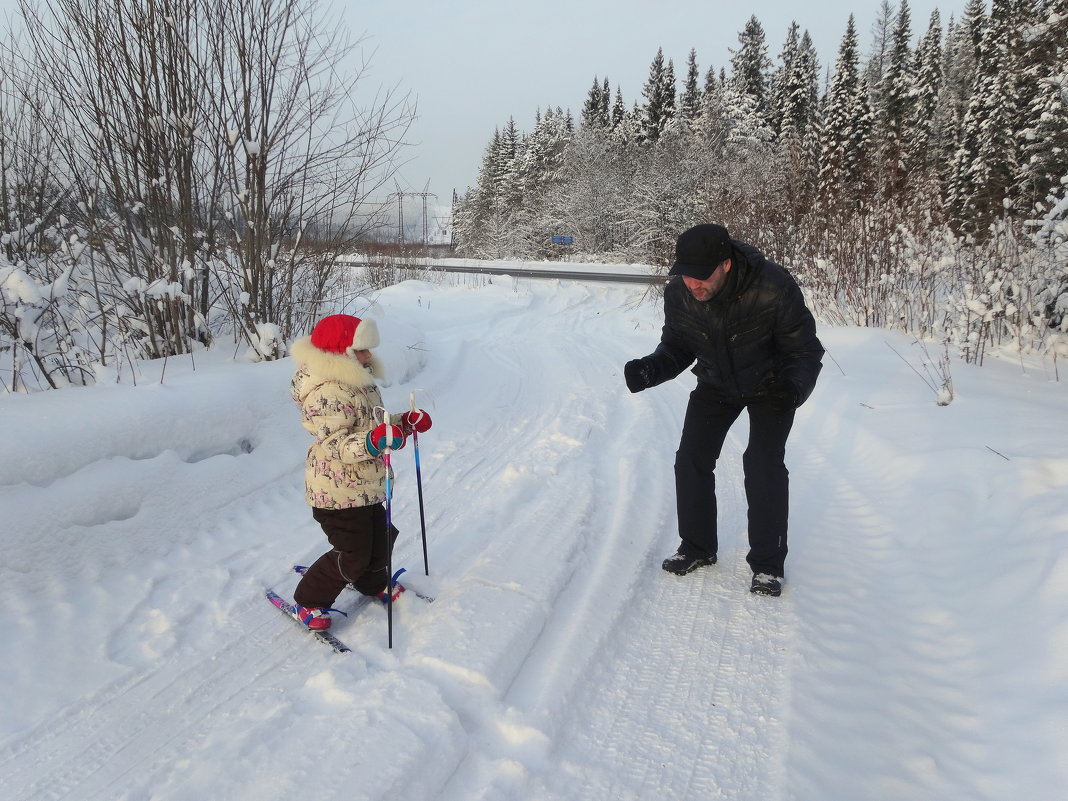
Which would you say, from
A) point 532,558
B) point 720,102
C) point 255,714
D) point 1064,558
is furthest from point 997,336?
point 720,102

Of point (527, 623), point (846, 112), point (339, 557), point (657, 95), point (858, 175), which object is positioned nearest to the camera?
point (527, 623)

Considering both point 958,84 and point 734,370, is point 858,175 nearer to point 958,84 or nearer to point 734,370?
point 734,370

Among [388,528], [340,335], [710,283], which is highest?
[710,283]

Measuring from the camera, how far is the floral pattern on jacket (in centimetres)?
293

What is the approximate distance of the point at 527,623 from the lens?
303 centimetres

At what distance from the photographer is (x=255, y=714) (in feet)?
8.21

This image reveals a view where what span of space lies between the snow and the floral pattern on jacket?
679 mm

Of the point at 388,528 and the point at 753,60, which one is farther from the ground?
the point at 753,60

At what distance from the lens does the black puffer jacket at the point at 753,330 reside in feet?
10.3

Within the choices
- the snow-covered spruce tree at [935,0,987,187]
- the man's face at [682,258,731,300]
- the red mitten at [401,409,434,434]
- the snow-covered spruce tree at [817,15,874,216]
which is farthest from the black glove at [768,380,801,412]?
the snow-covered spruce tree at [935,0,987,187]

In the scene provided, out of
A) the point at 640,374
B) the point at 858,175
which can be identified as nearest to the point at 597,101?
the point at 858,175

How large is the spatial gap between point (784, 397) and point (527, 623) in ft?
5.57

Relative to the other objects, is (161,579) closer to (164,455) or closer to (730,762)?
(164,455)

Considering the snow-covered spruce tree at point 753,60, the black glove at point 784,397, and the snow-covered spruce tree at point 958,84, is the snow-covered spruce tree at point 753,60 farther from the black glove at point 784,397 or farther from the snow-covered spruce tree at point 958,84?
the black glove at point 784,397
